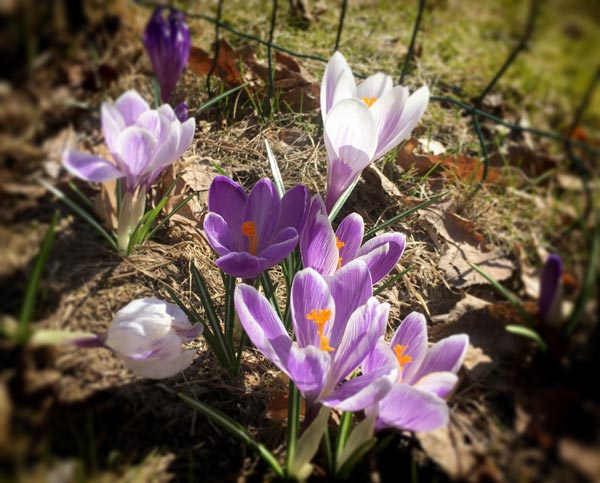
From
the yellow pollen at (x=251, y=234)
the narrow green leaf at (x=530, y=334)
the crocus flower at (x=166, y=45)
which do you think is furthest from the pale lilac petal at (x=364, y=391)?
the crocus flower at (x=166, y=45)

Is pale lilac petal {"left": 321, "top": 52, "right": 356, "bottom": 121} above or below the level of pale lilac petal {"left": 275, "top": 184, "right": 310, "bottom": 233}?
above

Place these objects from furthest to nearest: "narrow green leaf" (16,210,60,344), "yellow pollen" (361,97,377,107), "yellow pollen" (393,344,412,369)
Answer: "yellow pollen" (361,97,377,107)
"yellow pollen" (393,344,412,369)
"narrow green leaf" (16,210,60,344)

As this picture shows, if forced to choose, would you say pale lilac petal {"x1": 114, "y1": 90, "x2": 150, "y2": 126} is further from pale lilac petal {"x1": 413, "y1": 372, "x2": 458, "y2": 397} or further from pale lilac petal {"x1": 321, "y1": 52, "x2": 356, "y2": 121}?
pale lilac petal {"x1": 413, "y1": 372, "x2": 458, "y2": 397}

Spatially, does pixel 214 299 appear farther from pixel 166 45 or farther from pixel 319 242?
pixel 166 45

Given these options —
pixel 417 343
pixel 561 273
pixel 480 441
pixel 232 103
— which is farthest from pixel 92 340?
pixel 232 103

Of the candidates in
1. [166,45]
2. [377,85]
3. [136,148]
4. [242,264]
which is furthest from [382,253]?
[166,45]

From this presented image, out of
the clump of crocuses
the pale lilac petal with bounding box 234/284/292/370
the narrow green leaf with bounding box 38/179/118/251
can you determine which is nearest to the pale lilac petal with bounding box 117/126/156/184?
the clump of crocuses
